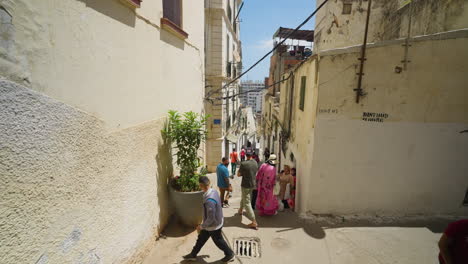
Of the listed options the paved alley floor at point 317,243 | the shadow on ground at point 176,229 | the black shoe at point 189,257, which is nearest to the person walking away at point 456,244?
the paved alley floor at point 317,243

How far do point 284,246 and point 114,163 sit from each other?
306 centimetres

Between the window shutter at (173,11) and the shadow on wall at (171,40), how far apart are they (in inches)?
12.2

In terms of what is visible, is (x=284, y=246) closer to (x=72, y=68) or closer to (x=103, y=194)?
(x=103, y=194)

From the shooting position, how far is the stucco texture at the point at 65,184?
1.65 m

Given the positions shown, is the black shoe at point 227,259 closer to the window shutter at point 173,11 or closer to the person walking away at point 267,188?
the person walking away at point 267,188

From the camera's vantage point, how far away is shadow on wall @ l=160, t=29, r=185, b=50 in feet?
13.4

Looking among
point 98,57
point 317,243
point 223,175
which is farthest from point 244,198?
point 98,57

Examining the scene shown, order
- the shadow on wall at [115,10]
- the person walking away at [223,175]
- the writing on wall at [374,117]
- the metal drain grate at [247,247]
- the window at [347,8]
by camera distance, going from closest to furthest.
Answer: the shadow on wall at [115,10], the metal drain grate at [247,247], the writing on wall at [374,117], the person walking away at [223,175], the window at [347,8]

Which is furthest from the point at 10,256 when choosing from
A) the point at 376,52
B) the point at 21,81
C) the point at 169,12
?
the point at 376,52

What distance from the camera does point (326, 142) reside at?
14.8 feet

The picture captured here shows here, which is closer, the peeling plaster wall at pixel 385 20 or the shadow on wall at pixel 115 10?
the shadow on wall at pixel 115 10

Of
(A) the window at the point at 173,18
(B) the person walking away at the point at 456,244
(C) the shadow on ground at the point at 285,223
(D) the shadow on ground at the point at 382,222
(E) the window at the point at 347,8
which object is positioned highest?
(E) the window at the point at 347,8

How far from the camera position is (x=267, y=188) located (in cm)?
502

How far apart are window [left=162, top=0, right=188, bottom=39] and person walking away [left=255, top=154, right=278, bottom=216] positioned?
3149 mm
